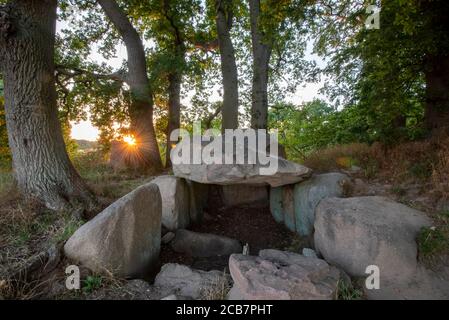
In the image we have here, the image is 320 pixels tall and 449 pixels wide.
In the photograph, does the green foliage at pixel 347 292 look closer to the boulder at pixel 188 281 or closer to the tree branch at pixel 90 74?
the boulder at pixel 188 281


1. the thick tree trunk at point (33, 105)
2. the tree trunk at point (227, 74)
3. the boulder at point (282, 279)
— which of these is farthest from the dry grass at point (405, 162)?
the thick tree trunk at point (33, 105)

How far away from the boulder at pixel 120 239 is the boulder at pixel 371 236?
2.52 meters

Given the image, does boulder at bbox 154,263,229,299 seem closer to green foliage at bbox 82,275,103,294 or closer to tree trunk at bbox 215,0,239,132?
green foliage at bbox 82,275,103,294

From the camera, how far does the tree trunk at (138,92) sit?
7.20m

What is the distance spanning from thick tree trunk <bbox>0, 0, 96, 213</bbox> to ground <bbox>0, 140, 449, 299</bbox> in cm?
36

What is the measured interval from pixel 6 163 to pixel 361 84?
990 cm

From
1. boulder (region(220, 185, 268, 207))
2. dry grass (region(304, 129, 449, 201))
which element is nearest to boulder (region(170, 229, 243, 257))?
boulder (region(220, 185, 268, 207))

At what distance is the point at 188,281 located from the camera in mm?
3189

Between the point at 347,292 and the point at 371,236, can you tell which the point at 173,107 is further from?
the point at 347,292

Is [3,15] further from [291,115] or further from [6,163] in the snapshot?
[291,115]

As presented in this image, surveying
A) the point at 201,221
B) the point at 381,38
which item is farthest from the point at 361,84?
the point at 201,221

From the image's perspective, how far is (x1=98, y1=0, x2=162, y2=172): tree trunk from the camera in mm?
7203

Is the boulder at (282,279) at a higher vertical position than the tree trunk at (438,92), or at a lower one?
lower
